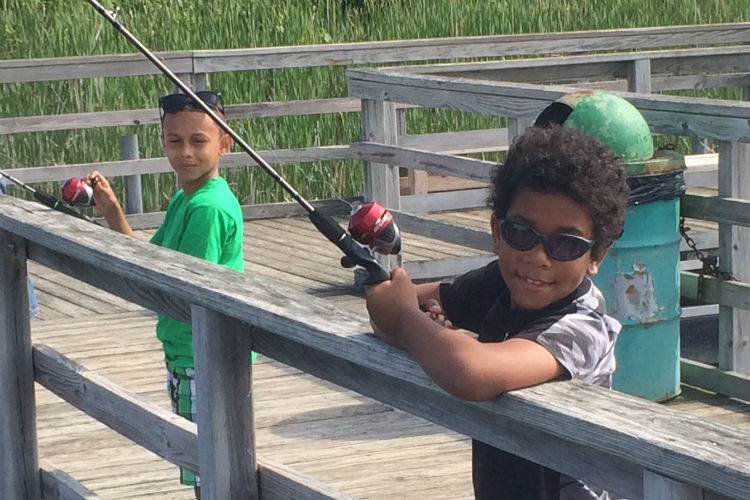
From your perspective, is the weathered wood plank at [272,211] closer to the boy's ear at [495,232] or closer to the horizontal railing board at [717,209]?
the horizontal railing board at [717,209]

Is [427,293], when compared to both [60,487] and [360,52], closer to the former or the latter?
[60,487]

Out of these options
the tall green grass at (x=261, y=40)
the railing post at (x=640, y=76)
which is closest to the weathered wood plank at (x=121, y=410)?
the railing post at (x=640, y=76)

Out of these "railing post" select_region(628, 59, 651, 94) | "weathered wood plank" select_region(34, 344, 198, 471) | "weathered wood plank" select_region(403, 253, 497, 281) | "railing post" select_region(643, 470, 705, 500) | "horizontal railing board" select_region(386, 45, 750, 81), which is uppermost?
"horizontal railing board" select_region(386, 45, 750, 81)

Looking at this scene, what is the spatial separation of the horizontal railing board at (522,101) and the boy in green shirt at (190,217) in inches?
72.6

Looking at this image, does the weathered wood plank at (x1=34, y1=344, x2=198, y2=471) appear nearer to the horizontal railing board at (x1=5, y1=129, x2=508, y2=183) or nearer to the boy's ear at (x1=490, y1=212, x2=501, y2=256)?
the boy's ear at (x1=490, y1=212, x2=501, y2=256)

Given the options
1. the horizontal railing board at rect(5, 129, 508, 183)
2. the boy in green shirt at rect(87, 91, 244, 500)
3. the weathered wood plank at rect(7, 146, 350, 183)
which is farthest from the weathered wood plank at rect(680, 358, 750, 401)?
the weathered wood plank at rect(7, 146, 350, 183)

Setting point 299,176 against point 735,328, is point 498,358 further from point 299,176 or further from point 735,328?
point 299,176

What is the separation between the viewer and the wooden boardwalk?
4.47 meters

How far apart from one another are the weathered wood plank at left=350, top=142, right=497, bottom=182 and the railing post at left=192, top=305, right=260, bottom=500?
3604mm

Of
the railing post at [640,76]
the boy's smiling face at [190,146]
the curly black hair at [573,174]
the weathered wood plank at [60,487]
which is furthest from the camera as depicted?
the railing post at [640,76]

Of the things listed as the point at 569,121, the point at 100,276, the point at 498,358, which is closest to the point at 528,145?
the point at 498,358

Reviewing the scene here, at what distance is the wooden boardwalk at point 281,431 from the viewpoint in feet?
14.7

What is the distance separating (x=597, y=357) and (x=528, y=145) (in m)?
0.37

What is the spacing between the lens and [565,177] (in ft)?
7.09
